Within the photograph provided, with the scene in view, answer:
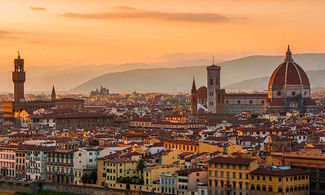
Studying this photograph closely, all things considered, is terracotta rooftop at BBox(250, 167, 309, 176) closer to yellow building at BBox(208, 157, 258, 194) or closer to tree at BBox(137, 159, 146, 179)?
yellow building at BBox(208, 157, 258, 194)

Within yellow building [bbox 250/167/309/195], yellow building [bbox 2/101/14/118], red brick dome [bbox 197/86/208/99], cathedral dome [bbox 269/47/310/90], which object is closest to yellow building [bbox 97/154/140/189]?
yellow building [bbox 250/167/309/195]

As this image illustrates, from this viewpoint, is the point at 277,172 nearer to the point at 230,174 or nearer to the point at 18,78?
the point at 230,174

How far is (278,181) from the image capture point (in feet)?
167

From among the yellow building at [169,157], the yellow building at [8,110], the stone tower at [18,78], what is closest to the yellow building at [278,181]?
the yellow building at [169,157]

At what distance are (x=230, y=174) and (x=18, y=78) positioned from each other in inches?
4226

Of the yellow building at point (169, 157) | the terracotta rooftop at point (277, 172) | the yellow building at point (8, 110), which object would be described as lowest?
the terracotta rooftop at point (277, 172)

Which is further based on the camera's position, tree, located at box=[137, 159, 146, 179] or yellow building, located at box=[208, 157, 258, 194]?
tree, located at box=[137, 159, 146, 179]

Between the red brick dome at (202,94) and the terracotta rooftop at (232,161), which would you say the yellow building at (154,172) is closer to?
the terracotta rooftop at (232,161)

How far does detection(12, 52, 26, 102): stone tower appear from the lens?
15650 centimetres

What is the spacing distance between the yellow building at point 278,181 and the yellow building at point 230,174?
0.56m

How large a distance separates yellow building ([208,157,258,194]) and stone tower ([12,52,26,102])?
341 feet

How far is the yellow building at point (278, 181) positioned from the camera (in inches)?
2008

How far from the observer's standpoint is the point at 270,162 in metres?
58.0

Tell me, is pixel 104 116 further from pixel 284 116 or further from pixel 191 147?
pixel 191 147
